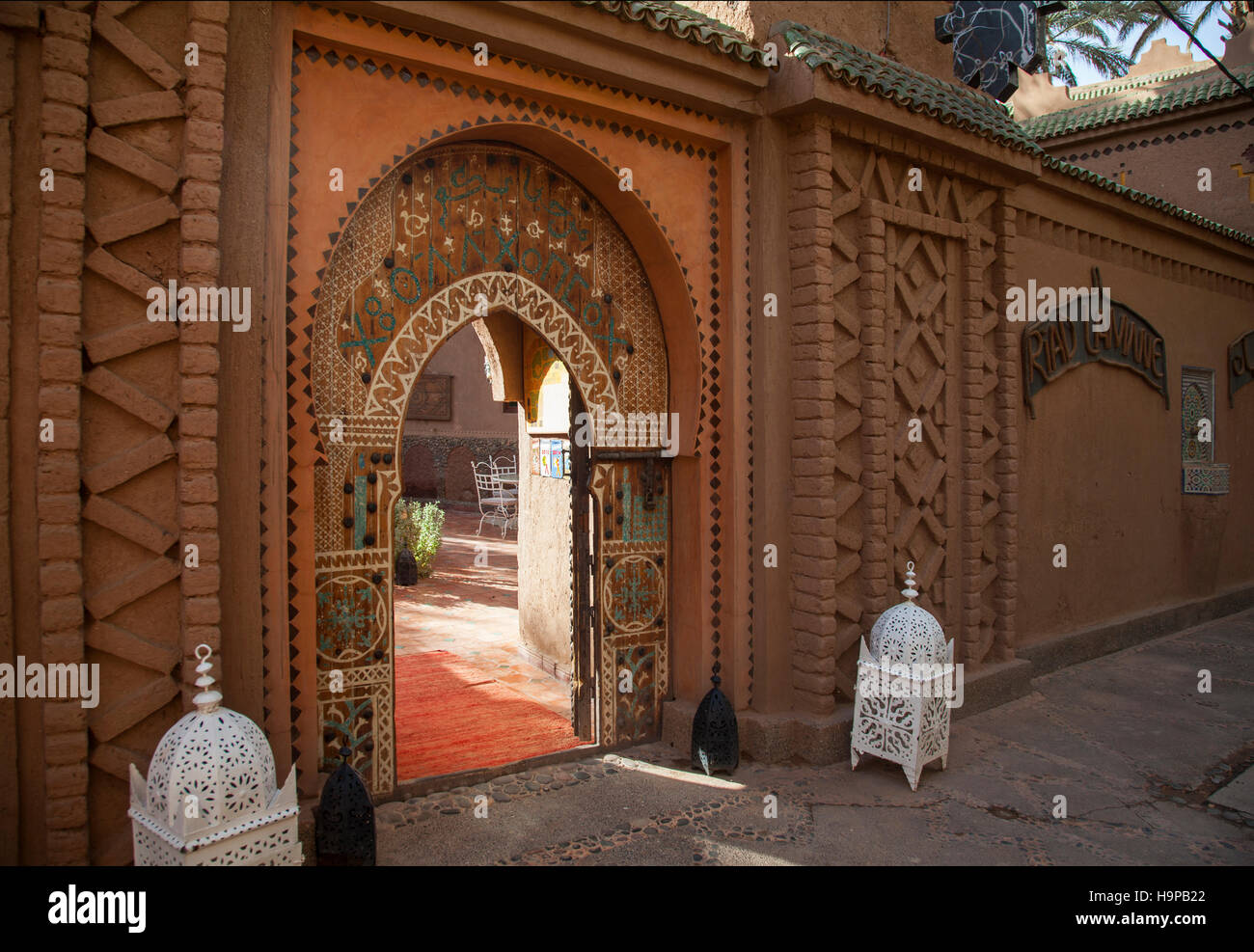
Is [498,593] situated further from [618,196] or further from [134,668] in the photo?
[134,668]

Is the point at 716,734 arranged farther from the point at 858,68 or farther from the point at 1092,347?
the point at 1092,347

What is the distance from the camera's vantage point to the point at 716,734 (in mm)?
5289

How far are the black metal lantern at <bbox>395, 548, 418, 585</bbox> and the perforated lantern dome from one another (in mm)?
7508

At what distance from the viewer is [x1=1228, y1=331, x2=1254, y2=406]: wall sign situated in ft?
35.8

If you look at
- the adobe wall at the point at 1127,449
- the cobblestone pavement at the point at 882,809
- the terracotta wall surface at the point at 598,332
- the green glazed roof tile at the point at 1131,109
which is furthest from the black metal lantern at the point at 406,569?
the green glazed roof tile at the point at 1131,109

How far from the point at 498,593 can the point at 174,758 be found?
8.03 m

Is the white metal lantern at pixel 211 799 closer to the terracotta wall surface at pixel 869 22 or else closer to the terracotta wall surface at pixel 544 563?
the terracotta wall surface at pixel 544 563

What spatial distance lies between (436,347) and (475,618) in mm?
5374

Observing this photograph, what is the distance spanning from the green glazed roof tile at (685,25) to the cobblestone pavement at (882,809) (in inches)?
168

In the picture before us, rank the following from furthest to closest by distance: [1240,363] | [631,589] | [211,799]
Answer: [1240,363], [631,589], [211,799]

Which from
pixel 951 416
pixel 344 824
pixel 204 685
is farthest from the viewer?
pixel 951 416

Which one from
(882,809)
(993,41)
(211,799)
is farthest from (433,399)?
(211,799)

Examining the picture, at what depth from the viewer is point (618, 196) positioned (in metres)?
5.37

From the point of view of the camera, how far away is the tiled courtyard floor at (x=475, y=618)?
7.27 m
